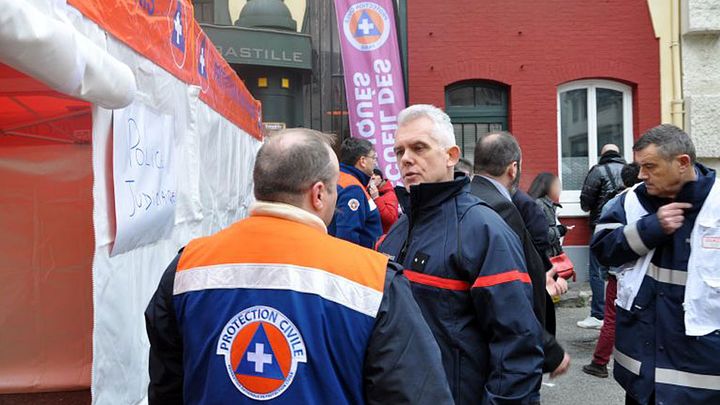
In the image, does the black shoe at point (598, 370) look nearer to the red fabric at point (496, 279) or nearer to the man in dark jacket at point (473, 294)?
the man in dark jacket at point (473, 294)

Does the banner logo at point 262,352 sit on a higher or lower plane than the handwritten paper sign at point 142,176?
lower

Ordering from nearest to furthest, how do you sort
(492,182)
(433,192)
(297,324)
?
(297,324) < (433,192) < (492,182)

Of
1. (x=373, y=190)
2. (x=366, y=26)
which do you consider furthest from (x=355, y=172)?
(x=366, y=26)

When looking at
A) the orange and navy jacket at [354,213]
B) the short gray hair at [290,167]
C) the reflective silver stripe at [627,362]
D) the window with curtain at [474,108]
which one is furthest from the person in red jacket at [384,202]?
the short gray hair at [290,167]

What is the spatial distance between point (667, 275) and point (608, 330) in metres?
2.92

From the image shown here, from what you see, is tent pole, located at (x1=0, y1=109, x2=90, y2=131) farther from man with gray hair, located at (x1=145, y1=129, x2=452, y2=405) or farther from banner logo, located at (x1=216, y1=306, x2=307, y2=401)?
banner logo, located at (x1=216, y1=306, x2=307, y2=401)

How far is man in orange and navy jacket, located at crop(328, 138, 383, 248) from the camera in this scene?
545 cm

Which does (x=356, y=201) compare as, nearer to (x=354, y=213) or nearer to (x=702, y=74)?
(x=354, y=213)

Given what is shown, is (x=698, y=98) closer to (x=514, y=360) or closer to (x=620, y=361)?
(x=620, y=361)

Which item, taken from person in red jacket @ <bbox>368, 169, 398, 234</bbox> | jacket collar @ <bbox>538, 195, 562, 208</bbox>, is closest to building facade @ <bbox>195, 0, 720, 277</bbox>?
jacket collar @ <bbox>538, 195, 562, 208</bbox>

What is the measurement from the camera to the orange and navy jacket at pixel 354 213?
214 inches

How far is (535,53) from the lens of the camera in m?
10.2

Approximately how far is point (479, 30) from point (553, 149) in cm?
226

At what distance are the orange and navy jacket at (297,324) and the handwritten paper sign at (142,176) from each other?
0.93 metres
